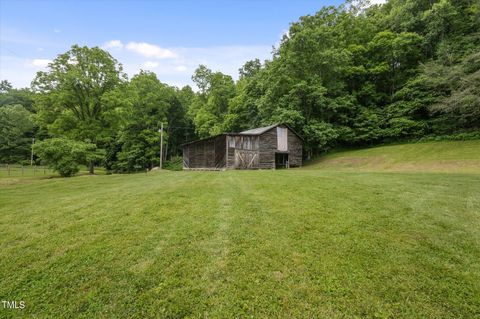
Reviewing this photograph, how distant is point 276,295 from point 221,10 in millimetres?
20040

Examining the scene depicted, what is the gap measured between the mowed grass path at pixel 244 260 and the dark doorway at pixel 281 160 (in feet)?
57.0

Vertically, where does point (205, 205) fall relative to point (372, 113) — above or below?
below

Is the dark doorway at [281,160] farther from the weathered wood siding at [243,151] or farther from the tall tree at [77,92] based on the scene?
the tall tree at [77,92]

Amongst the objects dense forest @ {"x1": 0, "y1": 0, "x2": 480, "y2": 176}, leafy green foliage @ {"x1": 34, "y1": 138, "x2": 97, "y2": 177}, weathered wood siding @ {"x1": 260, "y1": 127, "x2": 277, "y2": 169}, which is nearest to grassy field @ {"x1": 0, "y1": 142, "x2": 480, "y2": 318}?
leafy green foliage @ {"x1": 34, "y1": 138, "x2": 97, "y2": 177}

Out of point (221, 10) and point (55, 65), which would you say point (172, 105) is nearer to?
point (55, 65)

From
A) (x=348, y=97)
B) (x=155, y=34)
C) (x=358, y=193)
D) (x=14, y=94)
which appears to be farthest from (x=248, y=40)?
(x=14, y=94)

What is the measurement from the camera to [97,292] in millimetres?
2275

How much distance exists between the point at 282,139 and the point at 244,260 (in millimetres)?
19728

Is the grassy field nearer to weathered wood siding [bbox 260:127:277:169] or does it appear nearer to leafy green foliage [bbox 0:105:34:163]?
weathered wood siding [bbox 260:127:277:169]

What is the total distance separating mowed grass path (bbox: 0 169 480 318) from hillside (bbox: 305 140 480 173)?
13.1 m

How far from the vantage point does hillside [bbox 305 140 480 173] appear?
47.4 feet

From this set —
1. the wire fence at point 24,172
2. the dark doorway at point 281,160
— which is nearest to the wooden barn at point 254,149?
the dark doorway at point 281,160

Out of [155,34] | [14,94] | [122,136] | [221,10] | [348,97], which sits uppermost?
[14,94]

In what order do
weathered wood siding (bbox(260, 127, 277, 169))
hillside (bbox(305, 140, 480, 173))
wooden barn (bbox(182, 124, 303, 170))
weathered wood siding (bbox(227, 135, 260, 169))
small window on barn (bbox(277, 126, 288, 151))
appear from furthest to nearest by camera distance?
small window on barn (bbox(277, 126, 288, 151)), weathered wood siding (bbox(260, 127, 277, 169)), wooden barn (bbox(182, 124, 303, 170)), weathered wood siding (bbox(227, 135, 260, 169)), hillside (bbox(305, 140, 480, 173))
